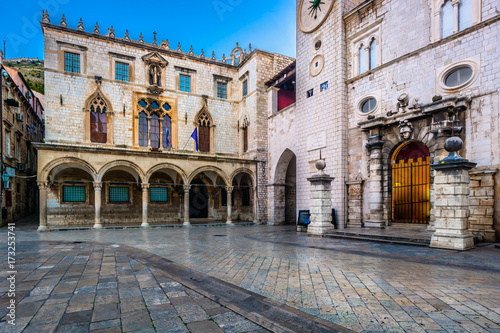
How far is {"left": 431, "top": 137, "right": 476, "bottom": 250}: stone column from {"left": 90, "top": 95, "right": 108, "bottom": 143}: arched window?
18.5 meters

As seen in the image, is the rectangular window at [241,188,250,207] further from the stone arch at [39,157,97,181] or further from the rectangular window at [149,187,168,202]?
the stone arch at [39,157,97,181]

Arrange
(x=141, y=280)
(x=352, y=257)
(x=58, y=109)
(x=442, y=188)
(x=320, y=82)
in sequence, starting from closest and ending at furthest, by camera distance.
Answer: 1. (x=141, y=280)
2. (x=352, y=257)
3. (x=442, y=188)
4. (x=320, y=82)
5. (x=58, y=109)

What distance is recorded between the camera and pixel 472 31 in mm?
10070

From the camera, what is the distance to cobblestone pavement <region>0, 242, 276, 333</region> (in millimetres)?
3283

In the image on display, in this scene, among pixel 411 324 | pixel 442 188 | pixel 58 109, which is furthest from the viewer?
pixel 58 109

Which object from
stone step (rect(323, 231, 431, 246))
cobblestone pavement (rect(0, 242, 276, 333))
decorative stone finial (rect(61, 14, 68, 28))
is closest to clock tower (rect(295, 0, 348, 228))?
stone step (rect(323, 231, 431, 246))

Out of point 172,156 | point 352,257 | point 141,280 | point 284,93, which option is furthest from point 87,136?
point 352,257

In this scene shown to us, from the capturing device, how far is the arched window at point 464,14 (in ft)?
33.8

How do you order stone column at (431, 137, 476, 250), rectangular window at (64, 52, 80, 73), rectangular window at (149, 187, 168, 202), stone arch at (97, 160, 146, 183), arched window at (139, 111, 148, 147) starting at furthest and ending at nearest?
rectangular window at (149, 187, 168, 202) → arched window at (139, 111, 148, 147) → rectangular window at (64, 52, 80, 73) → stone arch at (97, 160, 146, 183) → stone column at (431, 137, 476, 250)

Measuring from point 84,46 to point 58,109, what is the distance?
14.5 ft

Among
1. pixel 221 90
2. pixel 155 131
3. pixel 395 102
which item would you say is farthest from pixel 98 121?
pixel 395 102

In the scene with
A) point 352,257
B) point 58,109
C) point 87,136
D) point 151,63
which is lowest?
point 352,257

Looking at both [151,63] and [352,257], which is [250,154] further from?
[352,257]

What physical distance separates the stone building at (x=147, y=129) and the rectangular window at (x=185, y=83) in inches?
3.0
